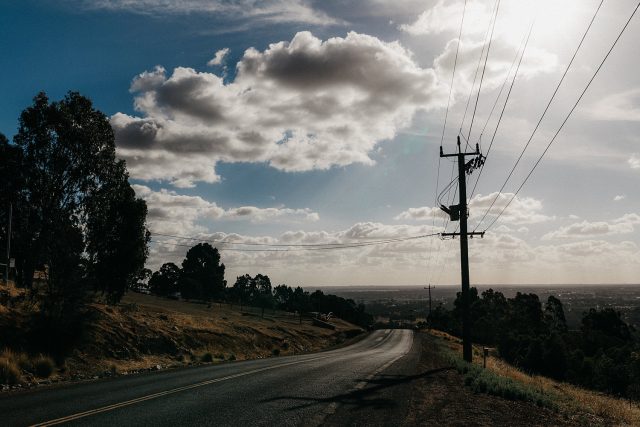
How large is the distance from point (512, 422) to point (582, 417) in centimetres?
255

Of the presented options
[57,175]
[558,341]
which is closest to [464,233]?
[57,175]

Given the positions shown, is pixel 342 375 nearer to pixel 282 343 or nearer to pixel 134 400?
pixel 134 400

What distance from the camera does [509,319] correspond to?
100 m

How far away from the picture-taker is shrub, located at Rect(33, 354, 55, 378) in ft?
59.0

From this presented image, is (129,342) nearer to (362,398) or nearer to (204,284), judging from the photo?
(362,398)

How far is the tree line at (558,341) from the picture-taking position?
5800 cm

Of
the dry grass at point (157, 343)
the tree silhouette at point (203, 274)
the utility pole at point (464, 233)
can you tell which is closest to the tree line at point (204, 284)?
the tree silhouette at point (203, 274)

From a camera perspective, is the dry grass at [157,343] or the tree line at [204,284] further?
the tree line at [204,284]

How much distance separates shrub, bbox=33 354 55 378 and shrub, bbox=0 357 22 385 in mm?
1414

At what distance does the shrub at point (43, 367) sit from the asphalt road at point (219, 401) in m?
3.82

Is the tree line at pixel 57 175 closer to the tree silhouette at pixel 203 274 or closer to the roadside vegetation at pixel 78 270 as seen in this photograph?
the roadside vegetation at pixel 78 270

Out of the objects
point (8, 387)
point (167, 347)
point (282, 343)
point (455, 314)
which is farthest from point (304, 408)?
point (455, 314)

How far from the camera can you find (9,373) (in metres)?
15.8

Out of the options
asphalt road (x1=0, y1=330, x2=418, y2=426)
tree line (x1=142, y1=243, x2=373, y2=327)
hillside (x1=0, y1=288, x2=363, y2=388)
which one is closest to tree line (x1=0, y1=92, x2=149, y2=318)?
hillside (x1=0, y1=288, x2=363, y2=388)
